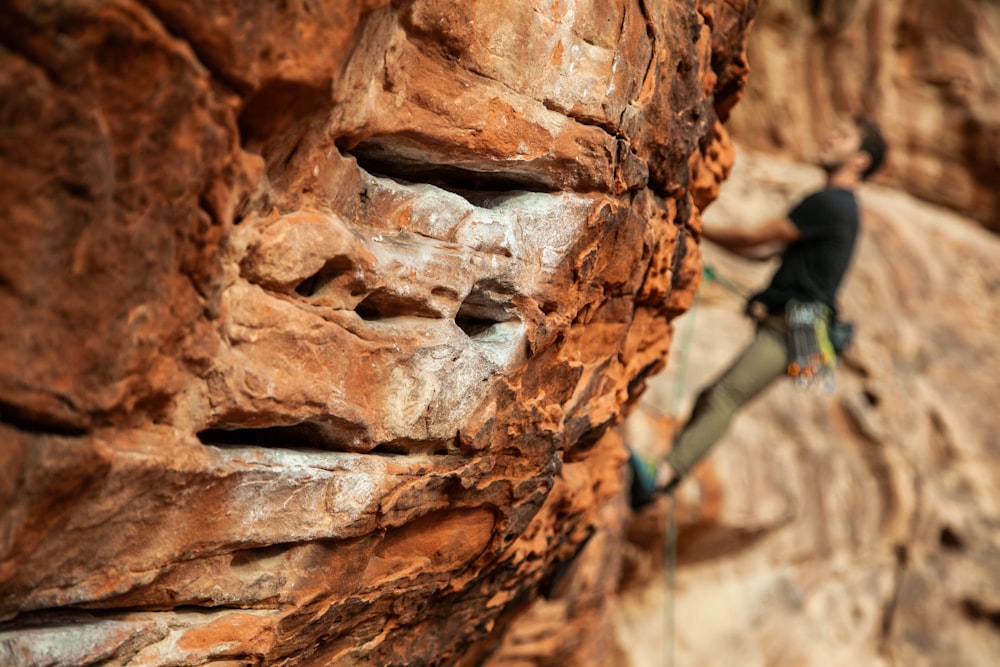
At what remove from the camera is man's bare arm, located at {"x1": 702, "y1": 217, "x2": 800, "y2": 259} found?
383 centimetres

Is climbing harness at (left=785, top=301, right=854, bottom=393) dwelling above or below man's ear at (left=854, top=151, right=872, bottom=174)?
below

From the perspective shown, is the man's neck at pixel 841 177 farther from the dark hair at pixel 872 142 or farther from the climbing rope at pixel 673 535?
the climbing rope at pixel 673 535

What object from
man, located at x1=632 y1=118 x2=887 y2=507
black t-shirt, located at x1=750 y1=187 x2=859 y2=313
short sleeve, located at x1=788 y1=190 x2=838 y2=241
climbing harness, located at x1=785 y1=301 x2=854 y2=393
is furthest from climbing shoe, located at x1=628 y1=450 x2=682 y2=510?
short sleeve, located at x1=788 y1=190 x2=838 y2=241

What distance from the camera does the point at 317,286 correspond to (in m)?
1.74

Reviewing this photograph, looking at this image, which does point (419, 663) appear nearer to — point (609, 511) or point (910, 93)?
point (609, 511)

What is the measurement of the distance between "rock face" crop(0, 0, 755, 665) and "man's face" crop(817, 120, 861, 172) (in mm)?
1583

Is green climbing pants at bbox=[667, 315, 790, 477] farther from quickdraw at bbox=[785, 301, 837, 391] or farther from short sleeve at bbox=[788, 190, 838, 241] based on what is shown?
short sleeve at bbox=[788, 190, 838, 241]

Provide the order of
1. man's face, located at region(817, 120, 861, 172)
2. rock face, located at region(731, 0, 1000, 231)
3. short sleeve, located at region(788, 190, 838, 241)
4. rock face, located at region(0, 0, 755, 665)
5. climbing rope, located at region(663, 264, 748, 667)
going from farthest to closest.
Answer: rock face, located at region(731, 0, 1000, 231) < climbing rope, located at region(663, 264, 748, 667) < man's face, located at region(817, 120, 861, 172) < short sleeve, located at region(788, 190, 838, 241) < rock face, located at region(0, 0, 755, 665)

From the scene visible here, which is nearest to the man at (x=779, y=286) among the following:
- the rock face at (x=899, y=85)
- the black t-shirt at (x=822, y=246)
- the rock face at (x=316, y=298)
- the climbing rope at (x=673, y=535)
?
the black t-shirt at (x=822, y=246)

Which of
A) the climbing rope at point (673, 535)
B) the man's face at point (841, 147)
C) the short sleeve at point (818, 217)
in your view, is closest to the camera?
the short sleeve at point (818, 217)

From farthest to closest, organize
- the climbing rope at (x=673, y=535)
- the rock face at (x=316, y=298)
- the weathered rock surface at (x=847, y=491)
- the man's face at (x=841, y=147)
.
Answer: the weathered rock surface at (x=847, y=491) < the climbing rope at (x=673, y=535) < the man's face at (x=841, y=147) < the rock face at (x=316, y=298)

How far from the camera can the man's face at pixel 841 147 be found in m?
3.98

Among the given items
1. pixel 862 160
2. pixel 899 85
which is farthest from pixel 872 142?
pixel 899 85

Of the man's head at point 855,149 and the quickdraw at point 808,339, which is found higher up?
the man's head at point 855,149
